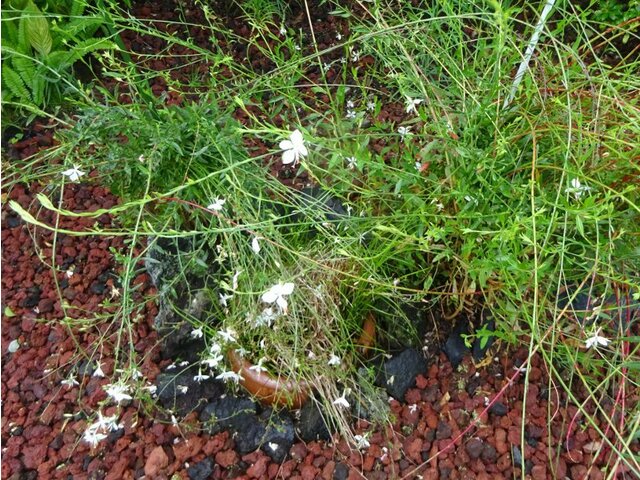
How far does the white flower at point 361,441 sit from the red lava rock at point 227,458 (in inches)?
11.3

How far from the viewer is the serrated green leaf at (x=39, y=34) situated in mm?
2102

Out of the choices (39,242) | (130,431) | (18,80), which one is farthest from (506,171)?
(18,80)

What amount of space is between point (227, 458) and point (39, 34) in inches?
61.9

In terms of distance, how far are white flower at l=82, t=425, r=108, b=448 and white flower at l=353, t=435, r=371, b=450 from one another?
590 millimetres

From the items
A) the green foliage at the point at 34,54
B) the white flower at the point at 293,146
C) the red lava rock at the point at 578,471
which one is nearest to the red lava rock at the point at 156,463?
the white flower at the point at 293,146

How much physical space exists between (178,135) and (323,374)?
2.15ft

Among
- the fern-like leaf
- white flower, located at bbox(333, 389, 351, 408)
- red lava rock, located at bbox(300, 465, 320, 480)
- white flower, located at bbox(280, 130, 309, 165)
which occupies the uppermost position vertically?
white flower, located at bbox(280, 130, 309, 165)

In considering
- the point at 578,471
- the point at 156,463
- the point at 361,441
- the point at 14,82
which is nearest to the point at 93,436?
the point at 156,463

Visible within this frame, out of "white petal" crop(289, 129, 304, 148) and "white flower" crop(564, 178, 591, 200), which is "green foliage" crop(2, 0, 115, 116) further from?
"white flower" crop(564, 178, 591, 200)

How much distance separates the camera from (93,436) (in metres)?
1.40

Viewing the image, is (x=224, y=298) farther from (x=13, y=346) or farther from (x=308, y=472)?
(x=13, y=346)

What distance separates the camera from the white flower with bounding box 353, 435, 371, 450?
1.45 meters

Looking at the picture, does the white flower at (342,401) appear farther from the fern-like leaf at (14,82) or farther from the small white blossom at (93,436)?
the fern-like leaf at (14,82)

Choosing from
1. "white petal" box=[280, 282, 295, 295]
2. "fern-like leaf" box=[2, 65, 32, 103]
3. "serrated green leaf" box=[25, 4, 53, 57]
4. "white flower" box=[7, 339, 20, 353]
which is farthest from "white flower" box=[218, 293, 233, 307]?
"serrated green leaf" box=[25, 4, 53, 57]
